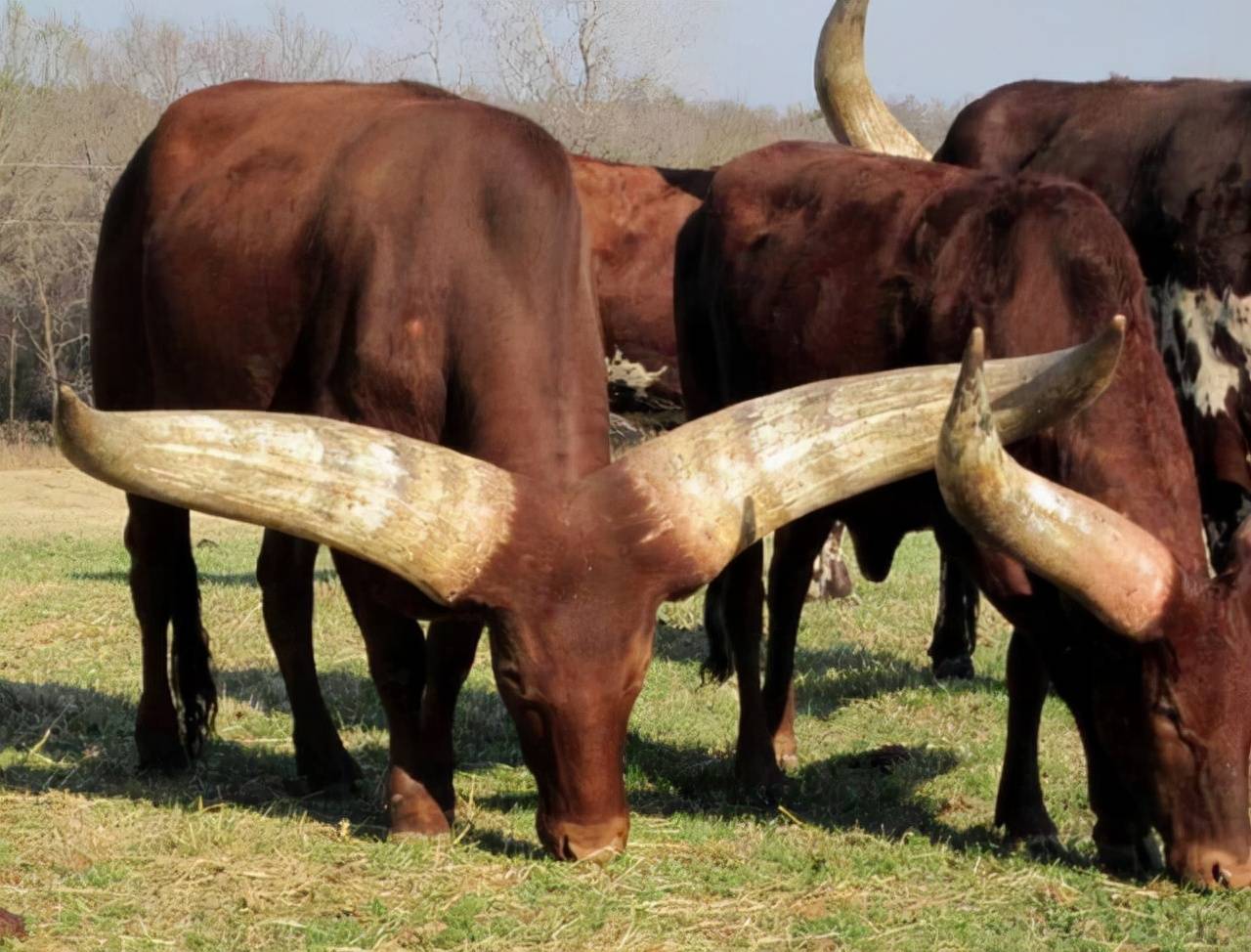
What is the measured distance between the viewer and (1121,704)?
4652 mm

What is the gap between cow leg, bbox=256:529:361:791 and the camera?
595 cm

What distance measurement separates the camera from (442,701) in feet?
17.3

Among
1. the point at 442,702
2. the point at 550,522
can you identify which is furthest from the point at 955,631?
the point at 550,522

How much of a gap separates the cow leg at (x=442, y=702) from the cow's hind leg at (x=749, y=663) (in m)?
1.16

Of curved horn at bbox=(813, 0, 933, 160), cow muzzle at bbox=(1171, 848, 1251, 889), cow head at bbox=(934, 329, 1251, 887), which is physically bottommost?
cow muzzle at bbox=(1171, 848, 1251, 889)

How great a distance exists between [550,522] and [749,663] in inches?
86.1

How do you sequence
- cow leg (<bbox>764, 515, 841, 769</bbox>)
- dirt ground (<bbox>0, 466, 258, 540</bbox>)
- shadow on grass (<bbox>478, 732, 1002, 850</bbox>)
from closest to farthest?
shadow on grass (<bbox>478, 732, 1002, 850</bbox>)
cow leg (<bbox>764, 515, 841, 769</bbox>)
dirt ground (<bbox>0, 466, 258, 540</bbox>)

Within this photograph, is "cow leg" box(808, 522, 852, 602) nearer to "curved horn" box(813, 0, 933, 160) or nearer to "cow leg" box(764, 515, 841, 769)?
"curved horn" box(813, 0, 933, 160)

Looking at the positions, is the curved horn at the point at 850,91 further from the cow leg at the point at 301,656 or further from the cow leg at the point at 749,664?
the cow leg at the point at 301,656

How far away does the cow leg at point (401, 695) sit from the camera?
5.11 metres

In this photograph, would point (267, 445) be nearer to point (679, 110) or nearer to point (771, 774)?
point (771, 774)

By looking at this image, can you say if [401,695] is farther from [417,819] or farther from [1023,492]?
[1023,492]

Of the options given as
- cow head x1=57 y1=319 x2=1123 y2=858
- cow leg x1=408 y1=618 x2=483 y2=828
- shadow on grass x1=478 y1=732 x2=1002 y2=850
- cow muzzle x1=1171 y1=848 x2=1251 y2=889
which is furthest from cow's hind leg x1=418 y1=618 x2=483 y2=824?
cow muzzle x1=1171 y1=848 x2=1251 y2=889

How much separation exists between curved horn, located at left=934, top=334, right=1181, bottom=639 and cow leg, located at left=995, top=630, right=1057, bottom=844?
0.62 meters
